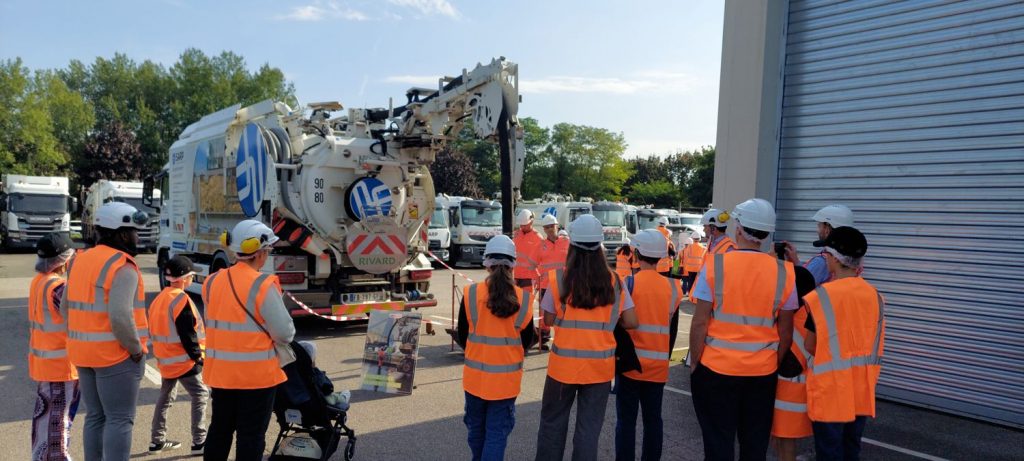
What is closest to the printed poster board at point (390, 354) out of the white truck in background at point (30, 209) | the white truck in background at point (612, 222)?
the white truck in background at point (612, 222)

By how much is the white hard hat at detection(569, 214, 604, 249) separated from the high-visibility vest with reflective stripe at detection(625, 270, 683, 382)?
55 cm

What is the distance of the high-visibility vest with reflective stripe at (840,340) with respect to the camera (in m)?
3.72

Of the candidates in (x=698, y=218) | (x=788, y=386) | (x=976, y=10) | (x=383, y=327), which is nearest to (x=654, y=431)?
(x=788, y=386)

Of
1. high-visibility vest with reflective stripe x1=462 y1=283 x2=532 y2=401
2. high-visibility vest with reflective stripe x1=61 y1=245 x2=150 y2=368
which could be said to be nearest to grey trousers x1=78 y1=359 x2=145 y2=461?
high-visibility vest with reflective stripe x1=61 y1=245 x2=150 y2=368

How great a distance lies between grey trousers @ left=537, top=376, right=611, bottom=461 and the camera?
4090 mm

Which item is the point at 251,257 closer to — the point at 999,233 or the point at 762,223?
the point at 762,223

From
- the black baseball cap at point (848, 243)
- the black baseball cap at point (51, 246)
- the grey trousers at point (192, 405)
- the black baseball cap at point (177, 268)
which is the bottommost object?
the grey trousers at point (192, 405)

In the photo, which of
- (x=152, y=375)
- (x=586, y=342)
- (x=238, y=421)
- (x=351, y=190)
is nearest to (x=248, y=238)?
(x=238, y=421)

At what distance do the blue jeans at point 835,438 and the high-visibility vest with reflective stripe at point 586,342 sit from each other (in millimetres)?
1260

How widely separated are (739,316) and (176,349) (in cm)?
388

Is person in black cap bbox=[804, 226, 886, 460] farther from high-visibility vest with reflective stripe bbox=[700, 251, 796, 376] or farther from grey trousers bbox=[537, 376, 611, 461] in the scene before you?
grey trousers bbox=[537, 376, 611, 461]

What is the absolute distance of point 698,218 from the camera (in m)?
32.8

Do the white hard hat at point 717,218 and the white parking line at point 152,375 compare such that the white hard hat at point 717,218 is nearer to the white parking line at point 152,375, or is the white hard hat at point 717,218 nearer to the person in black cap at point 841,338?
the person in black cap at point 841,338

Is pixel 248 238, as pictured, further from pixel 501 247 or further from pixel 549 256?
pixel 549 256
